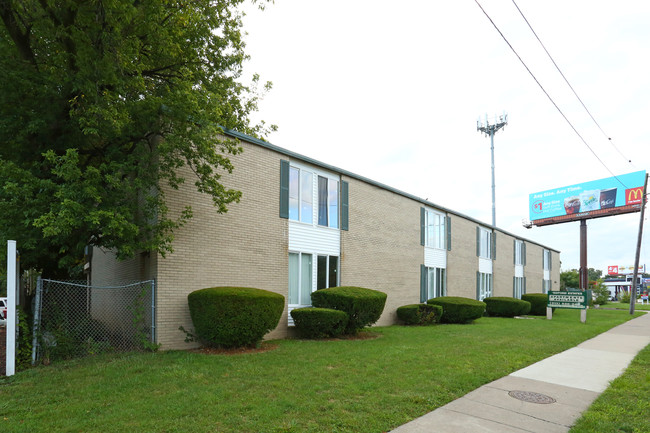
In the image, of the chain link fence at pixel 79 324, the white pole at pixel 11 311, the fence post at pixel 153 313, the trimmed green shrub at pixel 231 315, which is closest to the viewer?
the white pole at pixel 11 311

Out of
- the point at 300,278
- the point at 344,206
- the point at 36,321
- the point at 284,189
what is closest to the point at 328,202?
the point at 344,206

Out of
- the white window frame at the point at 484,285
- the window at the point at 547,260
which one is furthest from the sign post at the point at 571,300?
the window at the point at 547,260

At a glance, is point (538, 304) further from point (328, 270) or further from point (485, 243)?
point (328, 270)

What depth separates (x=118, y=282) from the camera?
39.5ft

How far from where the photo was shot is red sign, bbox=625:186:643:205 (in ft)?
135

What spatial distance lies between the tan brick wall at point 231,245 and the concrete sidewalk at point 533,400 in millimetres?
6375

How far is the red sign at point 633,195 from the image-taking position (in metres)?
41.0

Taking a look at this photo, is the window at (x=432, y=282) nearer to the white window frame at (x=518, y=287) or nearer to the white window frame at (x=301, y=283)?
the white window frame at (x=301, y=283)

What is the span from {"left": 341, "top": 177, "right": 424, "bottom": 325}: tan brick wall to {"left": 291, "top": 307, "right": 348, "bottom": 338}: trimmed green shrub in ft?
8.58

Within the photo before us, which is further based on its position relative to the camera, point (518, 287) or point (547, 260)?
point (547, 260)

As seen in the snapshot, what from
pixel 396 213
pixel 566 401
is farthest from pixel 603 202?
pixel 566 401

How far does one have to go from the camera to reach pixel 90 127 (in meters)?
7.84

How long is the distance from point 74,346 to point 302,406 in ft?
18.7

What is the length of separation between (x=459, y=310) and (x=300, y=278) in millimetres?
7783
